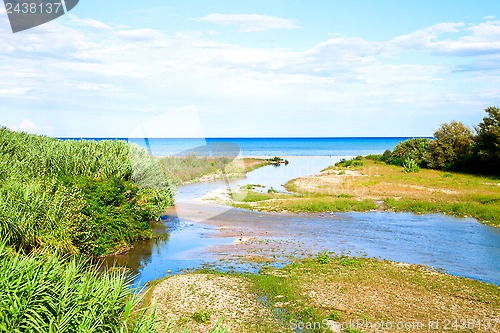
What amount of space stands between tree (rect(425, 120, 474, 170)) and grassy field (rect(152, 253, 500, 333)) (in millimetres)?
33232

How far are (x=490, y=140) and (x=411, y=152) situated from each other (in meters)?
11.4

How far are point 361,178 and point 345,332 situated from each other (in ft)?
106

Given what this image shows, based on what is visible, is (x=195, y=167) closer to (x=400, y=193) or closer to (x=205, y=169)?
(x=205, y=169)

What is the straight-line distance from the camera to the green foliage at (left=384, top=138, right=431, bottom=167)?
161ft

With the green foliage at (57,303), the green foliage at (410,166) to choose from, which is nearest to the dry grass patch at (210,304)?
the green foliage at (57,303)

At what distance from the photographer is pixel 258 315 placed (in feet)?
36.2

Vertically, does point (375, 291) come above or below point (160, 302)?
below

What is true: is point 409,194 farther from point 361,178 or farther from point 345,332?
point 345,332

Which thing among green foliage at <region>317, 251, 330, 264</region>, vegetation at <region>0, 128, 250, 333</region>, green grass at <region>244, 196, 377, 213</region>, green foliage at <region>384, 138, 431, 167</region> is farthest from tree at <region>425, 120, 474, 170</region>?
green foliage at <region>317, 251, 330, 264</region>

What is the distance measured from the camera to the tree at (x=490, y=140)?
39.0 m

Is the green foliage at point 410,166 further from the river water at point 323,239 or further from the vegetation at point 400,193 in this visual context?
the river water at point 323,239

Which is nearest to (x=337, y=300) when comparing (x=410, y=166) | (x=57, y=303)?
(x=57, y=303)

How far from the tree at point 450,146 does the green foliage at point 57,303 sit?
42.9 meters

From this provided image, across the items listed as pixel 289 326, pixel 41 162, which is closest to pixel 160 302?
pixel 289 326
